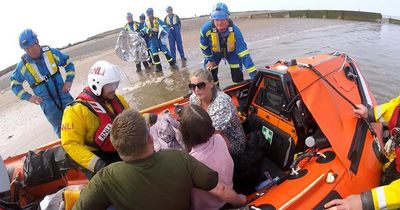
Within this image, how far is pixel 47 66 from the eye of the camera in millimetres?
3912

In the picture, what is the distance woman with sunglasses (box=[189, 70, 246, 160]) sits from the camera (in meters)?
2.28

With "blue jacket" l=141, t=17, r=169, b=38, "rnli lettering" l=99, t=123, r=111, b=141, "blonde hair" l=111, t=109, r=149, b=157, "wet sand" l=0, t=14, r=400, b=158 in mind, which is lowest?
"wet sand" l=0, t=14, r=400, b=158

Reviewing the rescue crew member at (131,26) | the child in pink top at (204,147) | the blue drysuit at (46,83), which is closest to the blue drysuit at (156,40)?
the rescue crew member at (131,26)

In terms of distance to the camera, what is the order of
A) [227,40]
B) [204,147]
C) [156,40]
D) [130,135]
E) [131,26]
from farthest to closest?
[131,26]
[156,40]
[227,40]
[204,147]
[130,135]

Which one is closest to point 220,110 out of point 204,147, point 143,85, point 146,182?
point 204,147

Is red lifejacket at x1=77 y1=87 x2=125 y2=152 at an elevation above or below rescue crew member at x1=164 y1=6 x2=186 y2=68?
below

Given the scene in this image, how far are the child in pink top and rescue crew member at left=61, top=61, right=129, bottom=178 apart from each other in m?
0.89

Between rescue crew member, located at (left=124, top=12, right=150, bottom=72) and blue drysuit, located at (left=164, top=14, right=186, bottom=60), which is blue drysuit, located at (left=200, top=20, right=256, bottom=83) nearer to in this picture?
blue drysuit, located at (left=164, top=14, right=186, bottom=60)

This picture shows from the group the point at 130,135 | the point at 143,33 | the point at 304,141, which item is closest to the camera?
the point at 130,135

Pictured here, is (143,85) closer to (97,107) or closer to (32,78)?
(32,78)

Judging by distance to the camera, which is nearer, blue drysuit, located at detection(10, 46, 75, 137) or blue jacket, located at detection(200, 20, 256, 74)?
blue drysuit, located at detection(10, 46, 75, 137)

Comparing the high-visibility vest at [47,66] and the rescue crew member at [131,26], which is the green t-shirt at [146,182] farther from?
the rescue crew member at [131,26]

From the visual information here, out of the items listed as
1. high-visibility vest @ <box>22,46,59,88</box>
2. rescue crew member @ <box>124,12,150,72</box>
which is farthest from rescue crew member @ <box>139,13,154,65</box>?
high-visibility vest @ <box>22,46,59,88</box>

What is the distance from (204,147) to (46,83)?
307 centimetres
